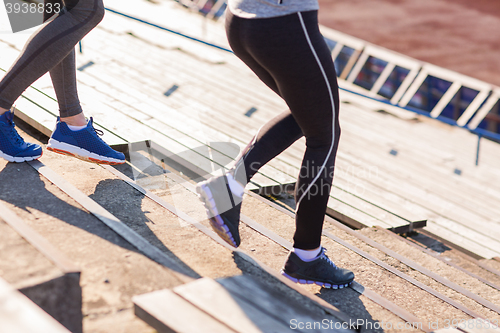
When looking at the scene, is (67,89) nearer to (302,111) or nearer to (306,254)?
(302,111)

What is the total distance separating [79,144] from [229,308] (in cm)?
123

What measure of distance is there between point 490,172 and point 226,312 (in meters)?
5.77

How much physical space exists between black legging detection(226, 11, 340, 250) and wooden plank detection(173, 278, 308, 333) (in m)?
0.46

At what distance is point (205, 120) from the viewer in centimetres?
500

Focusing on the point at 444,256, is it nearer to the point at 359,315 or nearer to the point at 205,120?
the point at 359,315

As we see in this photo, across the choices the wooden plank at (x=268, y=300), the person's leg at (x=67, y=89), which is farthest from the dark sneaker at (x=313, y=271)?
the person's leg at (x=67, y=89)

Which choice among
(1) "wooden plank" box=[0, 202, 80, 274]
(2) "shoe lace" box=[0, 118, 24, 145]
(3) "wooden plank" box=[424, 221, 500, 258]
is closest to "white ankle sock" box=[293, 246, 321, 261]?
(1) "wooden plank" box=[0, 202, 80, 274]

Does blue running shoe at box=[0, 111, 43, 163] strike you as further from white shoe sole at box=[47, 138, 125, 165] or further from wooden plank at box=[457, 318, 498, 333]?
wooden plank at box=[457, 318, 498, 333]

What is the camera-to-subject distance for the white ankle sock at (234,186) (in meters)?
1.88

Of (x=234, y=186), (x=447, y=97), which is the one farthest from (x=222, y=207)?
(x=447, y=97)

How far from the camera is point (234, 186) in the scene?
1.89 metres

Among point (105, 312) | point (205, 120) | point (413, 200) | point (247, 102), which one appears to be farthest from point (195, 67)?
point (105, 312)

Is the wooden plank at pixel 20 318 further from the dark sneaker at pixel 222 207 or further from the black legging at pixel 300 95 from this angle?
the black legging at pixel 300 95

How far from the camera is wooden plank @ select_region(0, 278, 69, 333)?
37.7 inches
